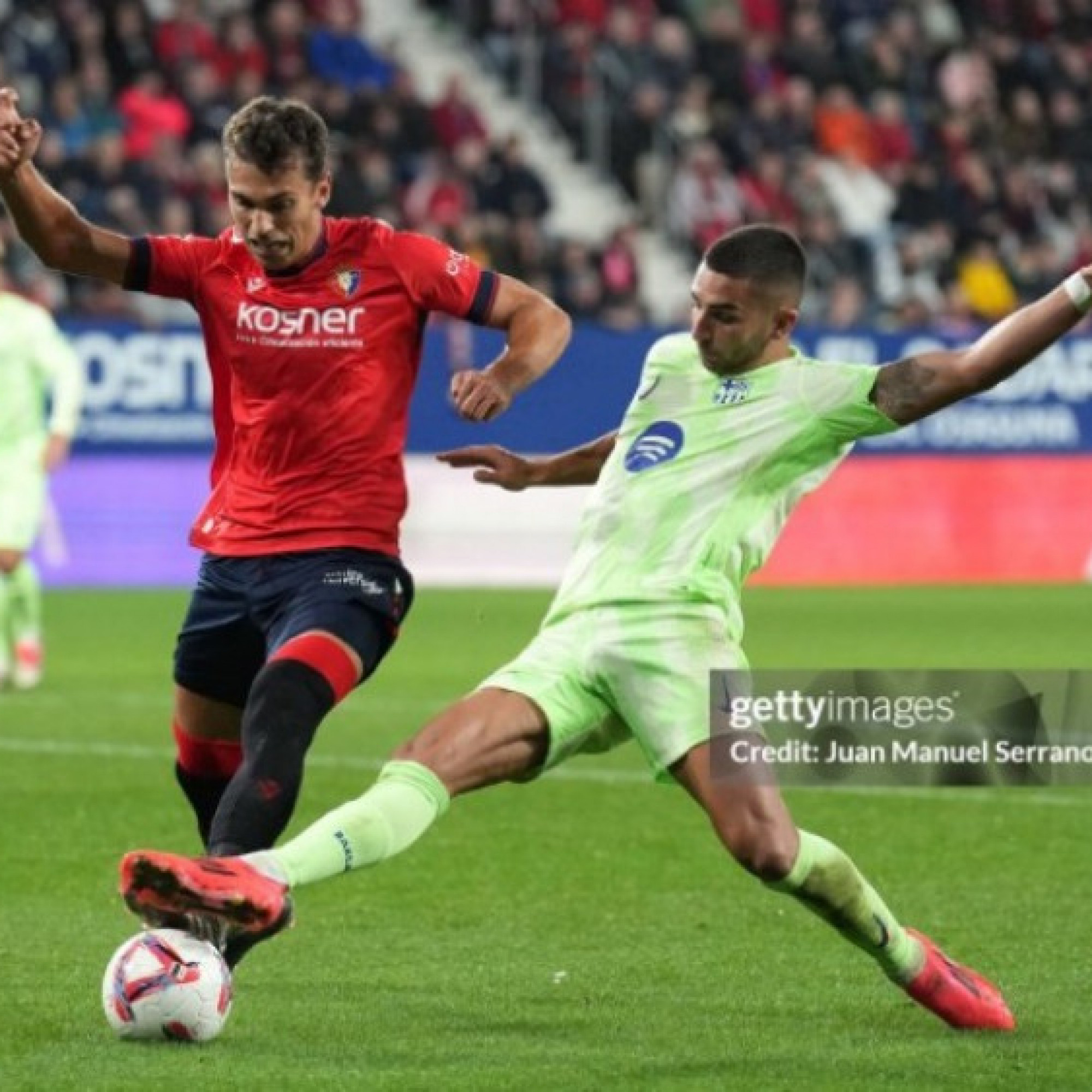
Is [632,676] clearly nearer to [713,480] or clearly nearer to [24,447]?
Answer: [713,480]

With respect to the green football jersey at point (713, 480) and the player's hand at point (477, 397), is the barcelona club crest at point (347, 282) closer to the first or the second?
the player's hand at point (477, 397)

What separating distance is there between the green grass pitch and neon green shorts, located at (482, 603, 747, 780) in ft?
2.25

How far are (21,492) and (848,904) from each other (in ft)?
33.0

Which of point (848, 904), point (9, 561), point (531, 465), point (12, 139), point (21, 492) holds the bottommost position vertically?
point (9, 561)

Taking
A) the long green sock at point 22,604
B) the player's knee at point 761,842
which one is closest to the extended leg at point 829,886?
the player's knee at point 761,842

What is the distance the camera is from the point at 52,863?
9703 mm

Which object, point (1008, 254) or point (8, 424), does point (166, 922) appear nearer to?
point (8, 424)

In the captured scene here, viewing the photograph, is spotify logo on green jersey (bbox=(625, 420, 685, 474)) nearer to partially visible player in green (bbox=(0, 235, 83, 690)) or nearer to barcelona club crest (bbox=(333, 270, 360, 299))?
barcelona club crest (bbox=(333, 270, 360, 299))

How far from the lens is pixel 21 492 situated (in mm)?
16031

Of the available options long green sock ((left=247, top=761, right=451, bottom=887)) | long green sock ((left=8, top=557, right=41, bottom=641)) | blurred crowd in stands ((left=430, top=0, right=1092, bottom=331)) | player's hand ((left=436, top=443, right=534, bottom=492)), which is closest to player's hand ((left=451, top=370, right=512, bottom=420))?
player's hand ((left=436, top=443, right=534, bottom=492))

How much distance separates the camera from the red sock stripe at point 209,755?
291 inches

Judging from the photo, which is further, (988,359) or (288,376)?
(288,376)

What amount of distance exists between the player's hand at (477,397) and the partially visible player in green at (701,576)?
0.26 m

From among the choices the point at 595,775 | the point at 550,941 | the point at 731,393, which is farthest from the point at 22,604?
the point at 731,393
